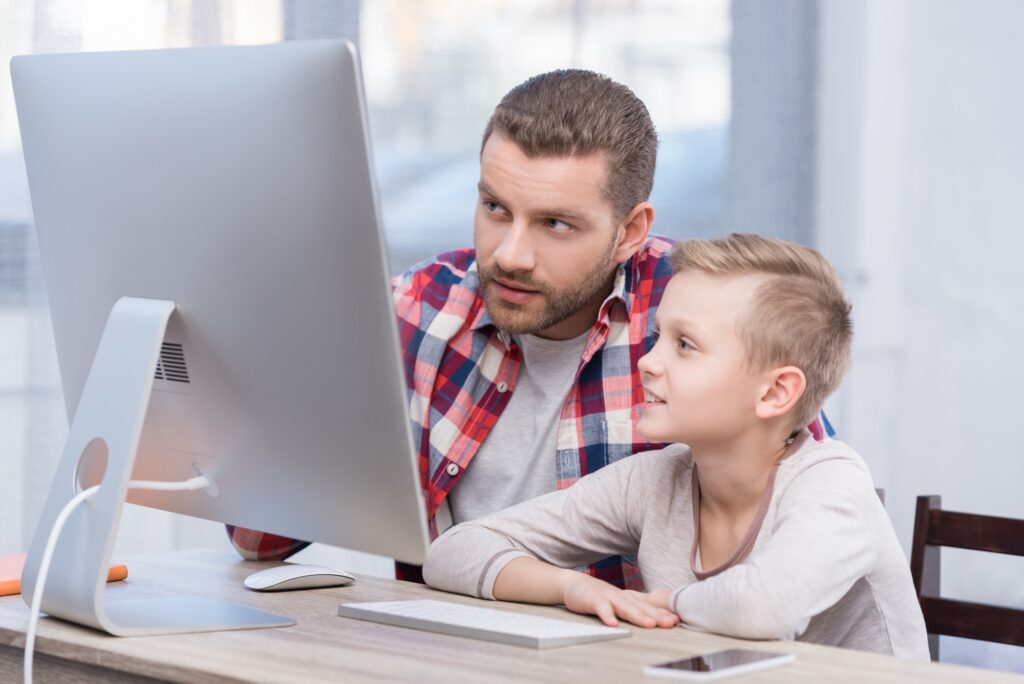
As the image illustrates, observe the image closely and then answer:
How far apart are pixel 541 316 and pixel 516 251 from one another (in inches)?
3.6

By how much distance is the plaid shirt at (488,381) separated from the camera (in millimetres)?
1513

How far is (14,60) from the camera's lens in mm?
1139

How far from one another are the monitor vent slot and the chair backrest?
0.86 metres

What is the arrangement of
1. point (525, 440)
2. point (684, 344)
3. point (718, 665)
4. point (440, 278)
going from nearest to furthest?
1. point (718, 665)
2. point (684, 344)
3. point (525, 440)
4. point (440, 278)

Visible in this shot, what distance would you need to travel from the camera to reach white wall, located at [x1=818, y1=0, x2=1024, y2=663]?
3.08m

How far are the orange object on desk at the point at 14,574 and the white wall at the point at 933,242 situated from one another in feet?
7.30

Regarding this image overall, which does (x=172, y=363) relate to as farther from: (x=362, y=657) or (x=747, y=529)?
(x=747, y=529)

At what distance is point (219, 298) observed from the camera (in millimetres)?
1016

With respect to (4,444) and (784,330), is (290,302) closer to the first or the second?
(784,330)

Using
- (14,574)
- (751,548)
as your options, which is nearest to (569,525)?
(751,548)

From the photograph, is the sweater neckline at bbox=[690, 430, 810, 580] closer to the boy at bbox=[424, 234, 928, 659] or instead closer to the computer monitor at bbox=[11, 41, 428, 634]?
the boy at bbox=[424, 234, 928, 659]

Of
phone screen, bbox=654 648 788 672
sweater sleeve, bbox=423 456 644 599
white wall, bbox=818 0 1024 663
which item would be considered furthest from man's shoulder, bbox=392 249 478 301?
white wall, bbox=818 0 1024 663

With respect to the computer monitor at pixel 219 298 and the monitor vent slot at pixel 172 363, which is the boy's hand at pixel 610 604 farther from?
the monitor vent slot at pixel 172 363

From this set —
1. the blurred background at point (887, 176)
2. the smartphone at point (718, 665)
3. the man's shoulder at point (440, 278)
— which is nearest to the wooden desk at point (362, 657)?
the smartphone at point (718, 665)
